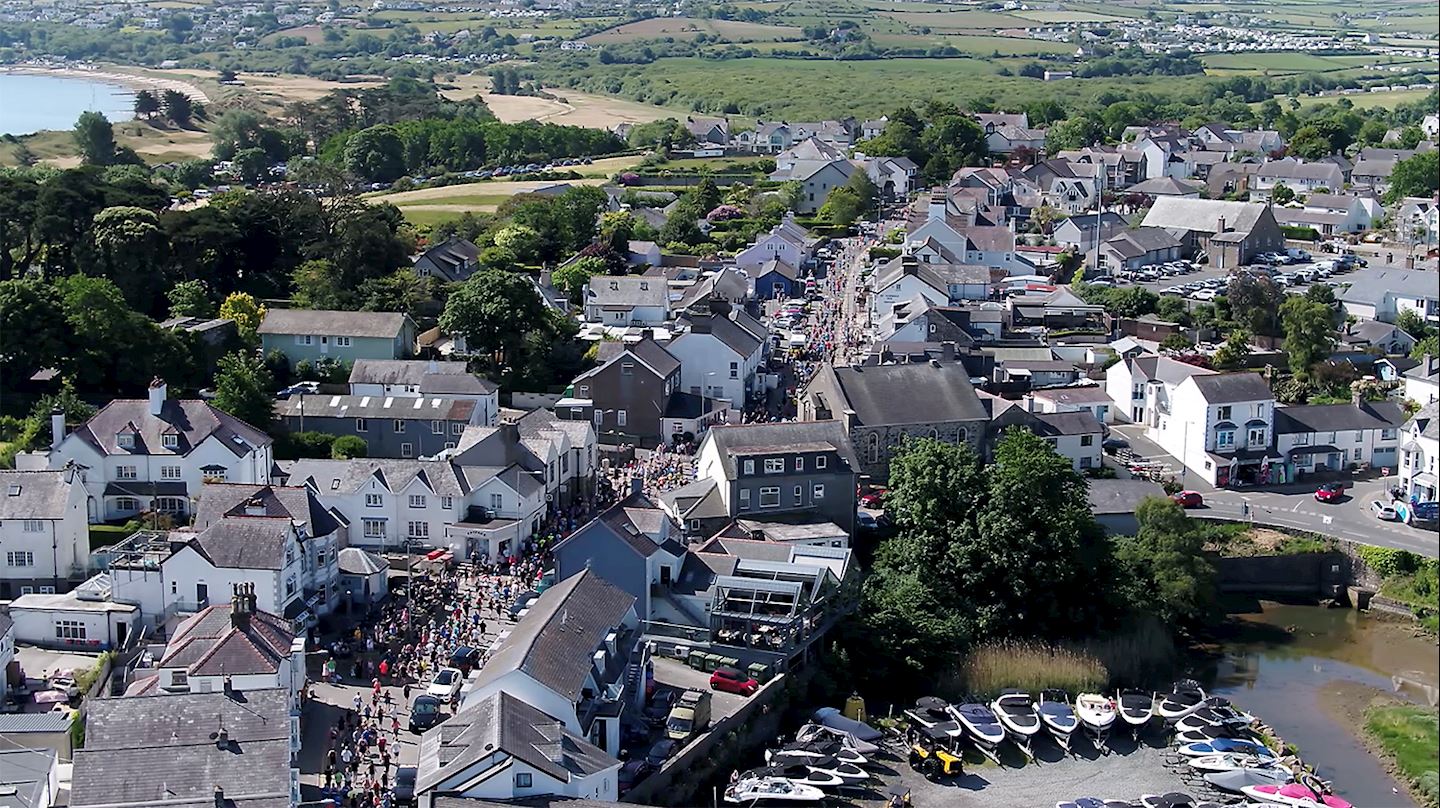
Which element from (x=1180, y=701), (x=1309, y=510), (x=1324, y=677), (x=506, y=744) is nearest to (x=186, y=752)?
(x=506, y=744)

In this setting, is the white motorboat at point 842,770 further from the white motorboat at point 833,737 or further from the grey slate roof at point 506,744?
the grey slate roof at point 506,744

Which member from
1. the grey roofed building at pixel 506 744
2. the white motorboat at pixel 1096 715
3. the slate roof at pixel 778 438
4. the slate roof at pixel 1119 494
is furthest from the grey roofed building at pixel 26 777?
the slate roof at pixel 1119 494

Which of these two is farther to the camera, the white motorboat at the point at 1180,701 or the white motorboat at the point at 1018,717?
the white motorboat at the point at 1180,701

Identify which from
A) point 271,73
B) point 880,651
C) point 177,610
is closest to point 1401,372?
point 880,651

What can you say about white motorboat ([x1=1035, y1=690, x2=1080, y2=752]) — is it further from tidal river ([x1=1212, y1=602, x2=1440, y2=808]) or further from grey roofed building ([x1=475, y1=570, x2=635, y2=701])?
grey roofed building ([x1=475, y1=570, x2=635, y2=701])

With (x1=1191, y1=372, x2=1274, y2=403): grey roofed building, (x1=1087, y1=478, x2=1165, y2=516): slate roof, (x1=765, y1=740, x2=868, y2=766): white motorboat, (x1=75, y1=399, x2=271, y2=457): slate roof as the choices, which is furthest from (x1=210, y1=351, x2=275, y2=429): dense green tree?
(x1=1191, y1=372, x2=1274, y2=403): grey roofed building

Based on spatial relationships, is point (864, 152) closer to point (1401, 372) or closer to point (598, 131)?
point (598, 131)
